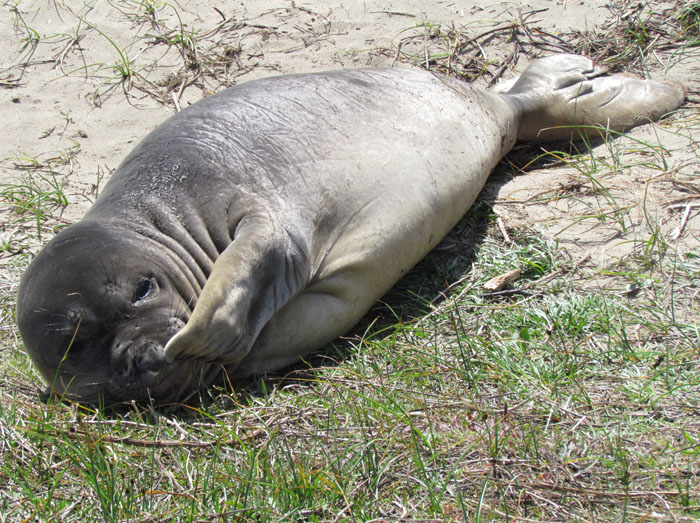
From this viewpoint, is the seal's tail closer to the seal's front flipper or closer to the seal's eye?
the seal's front flipper

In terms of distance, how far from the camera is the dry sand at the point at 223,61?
425 cm

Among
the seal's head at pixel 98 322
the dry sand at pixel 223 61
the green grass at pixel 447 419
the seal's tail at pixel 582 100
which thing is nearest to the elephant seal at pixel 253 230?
the seal's head at pixel 98 322

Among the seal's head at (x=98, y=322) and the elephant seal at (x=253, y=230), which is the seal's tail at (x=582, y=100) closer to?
the elephant seal at (x=253, y=230)

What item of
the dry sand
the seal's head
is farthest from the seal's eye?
the dry sand

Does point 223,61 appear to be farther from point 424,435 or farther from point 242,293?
point 424,435

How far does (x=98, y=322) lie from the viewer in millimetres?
2783

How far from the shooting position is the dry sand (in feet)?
13.9

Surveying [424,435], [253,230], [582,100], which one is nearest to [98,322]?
[253,230]

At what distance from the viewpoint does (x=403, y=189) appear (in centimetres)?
358

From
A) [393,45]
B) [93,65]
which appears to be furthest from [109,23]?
[393,45]

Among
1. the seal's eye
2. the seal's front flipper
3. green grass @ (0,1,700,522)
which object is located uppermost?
the seal's eye

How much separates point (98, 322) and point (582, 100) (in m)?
3.26

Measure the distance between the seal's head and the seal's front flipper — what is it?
0.46 feet

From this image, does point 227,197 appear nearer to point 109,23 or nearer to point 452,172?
point 452,172
